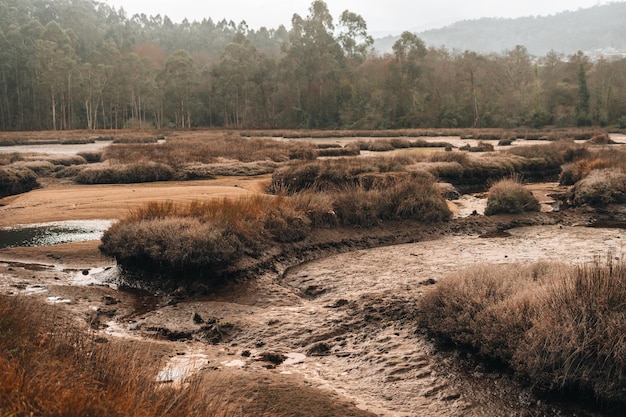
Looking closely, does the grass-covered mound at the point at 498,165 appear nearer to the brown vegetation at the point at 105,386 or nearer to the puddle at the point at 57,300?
the puddle at the point at 57,300

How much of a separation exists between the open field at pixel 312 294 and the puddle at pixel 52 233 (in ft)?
1.90

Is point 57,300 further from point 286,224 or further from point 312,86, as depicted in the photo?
point 312,86

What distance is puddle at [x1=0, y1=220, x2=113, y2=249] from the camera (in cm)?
1316

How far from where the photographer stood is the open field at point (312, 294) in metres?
5.84

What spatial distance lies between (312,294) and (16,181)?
17225 millimetres

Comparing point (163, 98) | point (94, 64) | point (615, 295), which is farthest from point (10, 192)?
point (94, 64)

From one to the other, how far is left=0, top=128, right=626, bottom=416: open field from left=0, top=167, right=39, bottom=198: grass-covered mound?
2133 mm

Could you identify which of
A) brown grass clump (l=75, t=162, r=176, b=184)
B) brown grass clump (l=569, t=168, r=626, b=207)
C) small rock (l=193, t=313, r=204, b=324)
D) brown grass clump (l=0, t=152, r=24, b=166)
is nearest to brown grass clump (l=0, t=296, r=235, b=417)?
small rock (l=193, t=313, r=204, b=324)

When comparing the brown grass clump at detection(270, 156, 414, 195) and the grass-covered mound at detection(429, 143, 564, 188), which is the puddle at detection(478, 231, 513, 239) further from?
the grass-covered mound at detection(429, 143, 564, 188)

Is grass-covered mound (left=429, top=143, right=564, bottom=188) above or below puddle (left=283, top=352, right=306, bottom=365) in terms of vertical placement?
above

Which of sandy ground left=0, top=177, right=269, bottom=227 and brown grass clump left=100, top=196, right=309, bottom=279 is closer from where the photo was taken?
brown grass clump left=100, top=196, right=309, bottom=279

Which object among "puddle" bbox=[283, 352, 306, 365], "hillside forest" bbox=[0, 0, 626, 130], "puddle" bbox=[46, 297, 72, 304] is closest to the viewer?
"puddle" bbox=[283, 352, 306, 365]

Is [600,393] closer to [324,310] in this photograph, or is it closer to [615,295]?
[615,295]

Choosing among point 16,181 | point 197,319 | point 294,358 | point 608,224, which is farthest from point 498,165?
point 294,358
